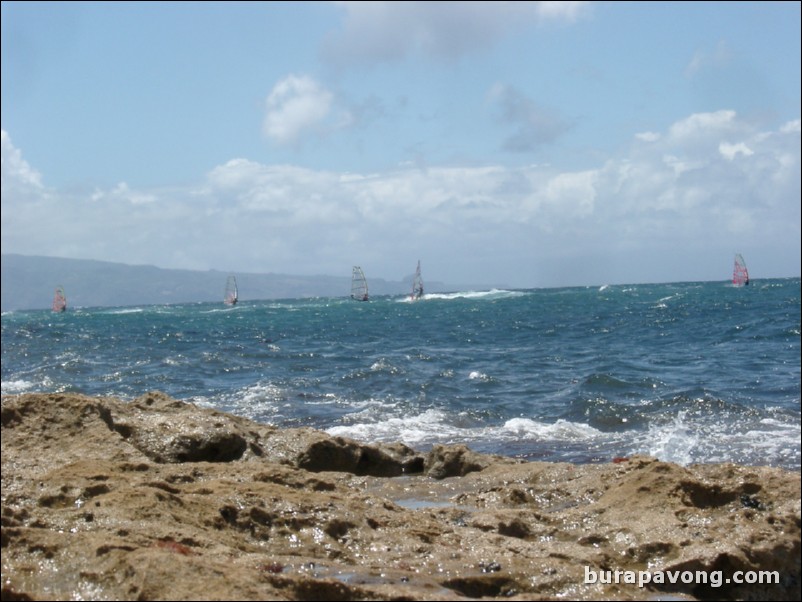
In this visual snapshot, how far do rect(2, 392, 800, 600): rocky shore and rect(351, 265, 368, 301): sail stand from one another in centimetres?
8547

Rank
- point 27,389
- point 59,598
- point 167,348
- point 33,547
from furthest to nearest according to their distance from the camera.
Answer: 1. point 167,348
2. point 27,389
3. point 33,547
4. point 59,598

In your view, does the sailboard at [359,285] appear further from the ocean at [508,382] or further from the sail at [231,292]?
the ocean at [508,382]

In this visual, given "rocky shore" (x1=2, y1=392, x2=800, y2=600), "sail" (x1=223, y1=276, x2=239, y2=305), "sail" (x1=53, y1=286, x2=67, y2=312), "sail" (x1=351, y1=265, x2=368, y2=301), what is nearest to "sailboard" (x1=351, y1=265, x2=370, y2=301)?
"sail" (x1=351, y1=265, x2=368, y2=301)

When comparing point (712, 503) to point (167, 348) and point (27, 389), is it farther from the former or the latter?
point (167, 348)

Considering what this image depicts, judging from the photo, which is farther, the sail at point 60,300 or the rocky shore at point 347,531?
the sail at point 60,300

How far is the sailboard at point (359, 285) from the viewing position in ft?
314

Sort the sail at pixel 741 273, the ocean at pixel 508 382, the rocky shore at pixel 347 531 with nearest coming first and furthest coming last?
the rocky shore at pixel 347 531 → the ocean at pixel 508 382 → the sail at pixel 741 273

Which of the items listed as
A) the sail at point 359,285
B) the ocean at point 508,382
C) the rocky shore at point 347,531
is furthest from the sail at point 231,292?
the rocky shore at point 347,531

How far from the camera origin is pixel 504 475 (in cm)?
898

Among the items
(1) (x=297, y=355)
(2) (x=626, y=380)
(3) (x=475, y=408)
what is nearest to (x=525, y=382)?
(2) (x=626, y=380)

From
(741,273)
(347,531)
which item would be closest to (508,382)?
(347,531)

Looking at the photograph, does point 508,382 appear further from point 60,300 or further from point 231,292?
point 60,300

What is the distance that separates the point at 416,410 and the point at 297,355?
12459 mm

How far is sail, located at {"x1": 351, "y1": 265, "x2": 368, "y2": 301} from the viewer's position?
314 feet
